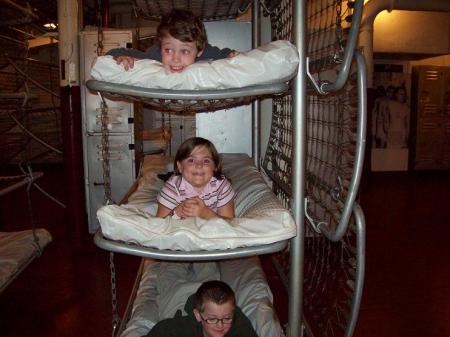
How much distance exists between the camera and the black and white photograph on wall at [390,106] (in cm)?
755

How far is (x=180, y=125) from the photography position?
604 cm

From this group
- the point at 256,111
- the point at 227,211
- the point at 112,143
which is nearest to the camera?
→ the point at 227,211

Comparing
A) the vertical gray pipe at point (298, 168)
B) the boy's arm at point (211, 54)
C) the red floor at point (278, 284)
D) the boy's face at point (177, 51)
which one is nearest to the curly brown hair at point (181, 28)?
the boy's face at point (177, 51)

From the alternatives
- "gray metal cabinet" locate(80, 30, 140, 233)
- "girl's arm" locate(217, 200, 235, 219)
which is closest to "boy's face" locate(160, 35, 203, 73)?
"girl's arm" locate(217, 200, 235, 219)

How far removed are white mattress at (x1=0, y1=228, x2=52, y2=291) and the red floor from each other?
393 mm

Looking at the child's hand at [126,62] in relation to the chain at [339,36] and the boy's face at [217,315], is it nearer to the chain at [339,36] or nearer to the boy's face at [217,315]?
the chain at [339,36]

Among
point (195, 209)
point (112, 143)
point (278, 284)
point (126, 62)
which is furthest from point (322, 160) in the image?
point (112, 143)

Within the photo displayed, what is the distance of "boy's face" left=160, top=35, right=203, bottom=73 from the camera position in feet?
4.37

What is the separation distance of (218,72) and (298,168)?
37 centimetres

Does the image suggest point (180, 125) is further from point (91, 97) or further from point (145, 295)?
point (145, 295)

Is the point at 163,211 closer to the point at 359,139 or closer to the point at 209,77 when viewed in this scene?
the point at 209,77

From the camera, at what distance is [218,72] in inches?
45.6

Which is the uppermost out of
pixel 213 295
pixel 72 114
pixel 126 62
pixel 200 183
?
pixel 126 62

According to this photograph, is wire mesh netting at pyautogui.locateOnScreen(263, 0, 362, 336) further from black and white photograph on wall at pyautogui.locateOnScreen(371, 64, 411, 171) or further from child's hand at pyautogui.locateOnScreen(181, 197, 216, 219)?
black and white photograph on wall at pyautogui.locateOnScreen(371, 64, 411, 171)
